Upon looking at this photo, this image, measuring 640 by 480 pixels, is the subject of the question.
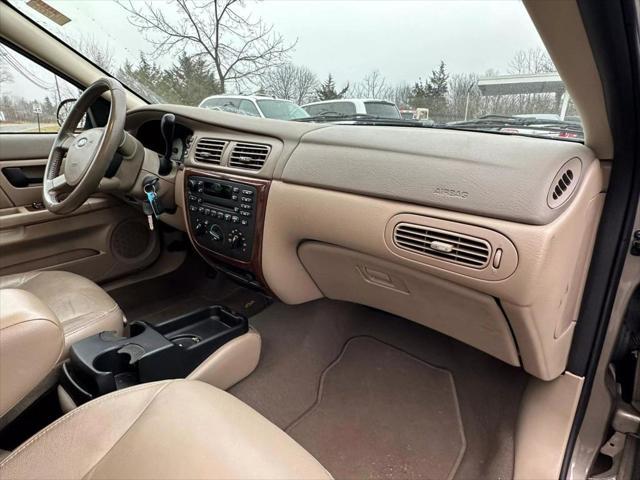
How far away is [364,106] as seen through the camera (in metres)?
1.51

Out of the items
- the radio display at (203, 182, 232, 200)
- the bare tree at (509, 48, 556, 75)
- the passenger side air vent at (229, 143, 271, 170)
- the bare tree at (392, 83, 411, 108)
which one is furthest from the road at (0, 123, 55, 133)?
the bare tree at (509, 48, 556, 75)

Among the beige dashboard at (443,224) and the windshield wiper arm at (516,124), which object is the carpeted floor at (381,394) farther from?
the windshield wiper arm at (516,124)

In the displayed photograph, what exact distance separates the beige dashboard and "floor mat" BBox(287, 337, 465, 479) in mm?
429

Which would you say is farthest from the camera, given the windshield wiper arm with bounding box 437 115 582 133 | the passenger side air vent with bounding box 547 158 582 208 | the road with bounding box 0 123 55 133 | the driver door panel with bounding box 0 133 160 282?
the road with bounding box 0 123 55 133

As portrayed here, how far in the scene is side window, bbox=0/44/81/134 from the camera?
6.27 ft

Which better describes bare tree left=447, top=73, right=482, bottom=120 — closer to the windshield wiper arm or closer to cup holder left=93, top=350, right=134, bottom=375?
the windshield wiper arm

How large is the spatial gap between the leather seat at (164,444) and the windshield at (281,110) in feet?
3.71

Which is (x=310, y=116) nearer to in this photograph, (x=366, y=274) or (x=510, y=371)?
(x=366, y=274)

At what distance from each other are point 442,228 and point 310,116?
0.88 m

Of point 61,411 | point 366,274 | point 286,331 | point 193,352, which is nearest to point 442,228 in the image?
point 366,274

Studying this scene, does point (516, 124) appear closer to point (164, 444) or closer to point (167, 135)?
point (164, 444)

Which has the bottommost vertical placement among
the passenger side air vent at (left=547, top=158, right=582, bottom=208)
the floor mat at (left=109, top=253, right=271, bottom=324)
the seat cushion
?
the floor mat at (left=109, top=253, right=271, bottom=324)

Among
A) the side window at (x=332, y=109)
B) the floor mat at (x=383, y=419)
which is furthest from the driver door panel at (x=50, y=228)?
the floor mat at (x=383, y=419)

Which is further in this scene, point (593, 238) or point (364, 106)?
point (364, 106)
